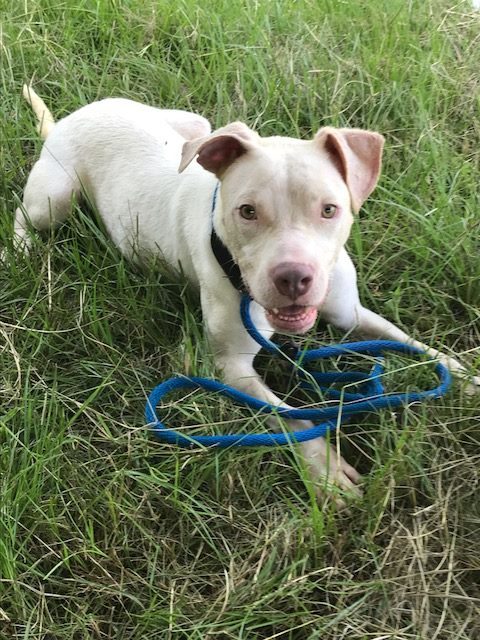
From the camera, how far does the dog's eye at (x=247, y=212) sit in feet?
7.37

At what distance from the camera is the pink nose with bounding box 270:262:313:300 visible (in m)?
2.12

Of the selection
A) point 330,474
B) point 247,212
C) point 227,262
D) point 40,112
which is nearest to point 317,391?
point 330,474

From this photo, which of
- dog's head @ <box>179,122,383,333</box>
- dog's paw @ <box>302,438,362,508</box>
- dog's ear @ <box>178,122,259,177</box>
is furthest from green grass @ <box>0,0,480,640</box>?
dog's ear @ <box>178,122,259,177</box>

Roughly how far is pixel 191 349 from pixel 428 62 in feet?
6.50

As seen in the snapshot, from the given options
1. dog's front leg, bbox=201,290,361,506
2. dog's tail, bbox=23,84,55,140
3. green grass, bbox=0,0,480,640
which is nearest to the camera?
green grass, bbox=0,0,480,640

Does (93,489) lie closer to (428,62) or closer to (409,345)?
(409,345)

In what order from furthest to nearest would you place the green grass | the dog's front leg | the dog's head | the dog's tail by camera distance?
the dog's tail
the dog's front leg
the dog's head
the green grass

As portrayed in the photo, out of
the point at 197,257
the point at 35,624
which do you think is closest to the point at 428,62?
the point at 197,257

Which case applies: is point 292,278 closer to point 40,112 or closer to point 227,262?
point 227,262

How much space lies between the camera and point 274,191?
2203 millimetres

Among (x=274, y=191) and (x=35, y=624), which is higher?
(x=274, y=191)

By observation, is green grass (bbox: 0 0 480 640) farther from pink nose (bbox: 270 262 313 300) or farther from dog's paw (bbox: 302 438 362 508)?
pink nose (bbox: 270 262 313 300)

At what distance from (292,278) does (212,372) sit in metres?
0.56

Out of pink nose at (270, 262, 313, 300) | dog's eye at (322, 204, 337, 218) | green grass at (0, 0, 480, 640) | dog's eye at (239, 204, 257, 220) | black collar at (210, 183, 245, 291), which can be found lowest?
green grass at (0, 0, 480, 640)
